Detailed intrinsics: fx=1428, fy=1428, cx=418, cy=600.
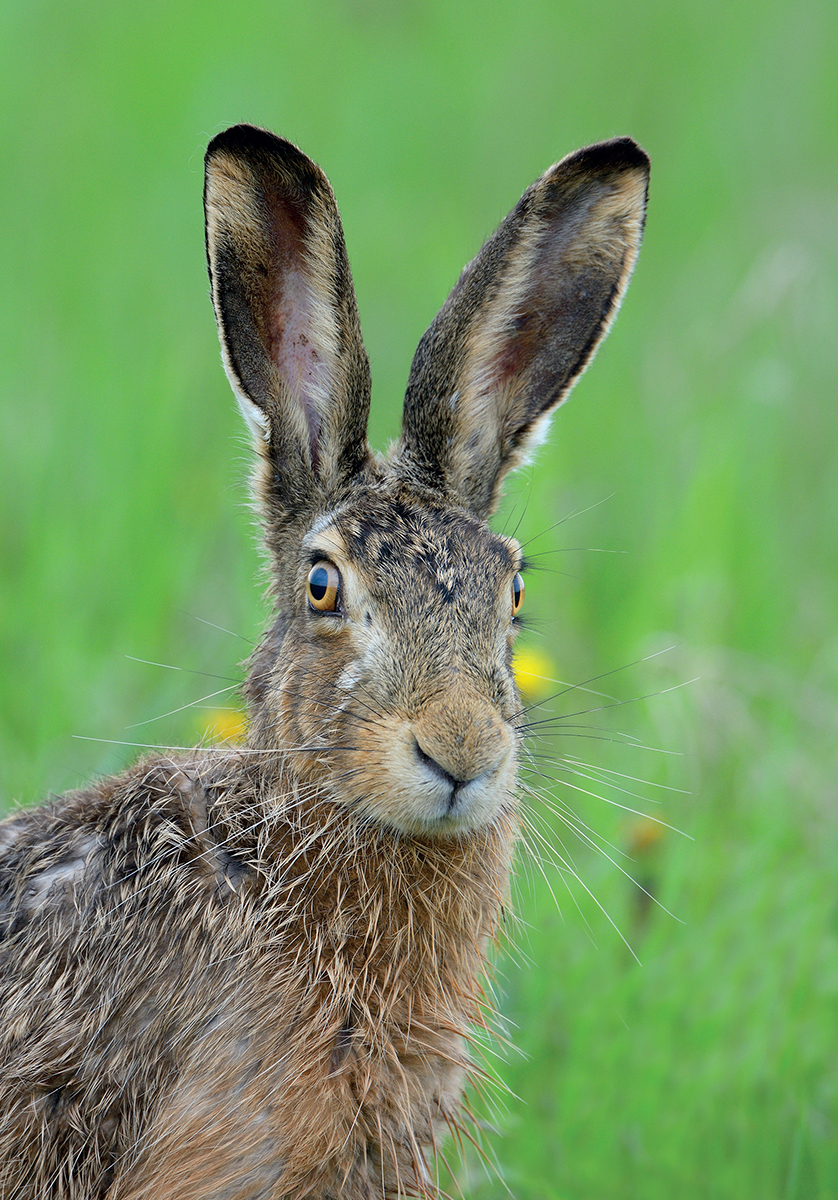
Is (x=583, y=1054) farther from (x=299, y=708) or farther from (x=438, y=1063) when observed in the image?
(x=299, y=708)

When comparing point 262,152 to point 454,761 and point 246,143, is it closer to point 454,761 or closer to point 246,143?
point 246,143

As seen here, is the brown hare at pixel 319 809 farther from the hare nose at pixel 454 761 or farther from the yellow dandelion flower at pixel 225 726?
the yellow dandelion flower at pixel 225 726

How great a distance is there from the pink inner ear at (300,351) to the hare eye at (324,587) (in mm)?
409

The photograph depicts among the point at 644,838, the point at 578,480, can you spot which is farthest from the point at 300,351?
the point at 578,480

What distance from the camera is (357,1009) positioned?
11.7 ft

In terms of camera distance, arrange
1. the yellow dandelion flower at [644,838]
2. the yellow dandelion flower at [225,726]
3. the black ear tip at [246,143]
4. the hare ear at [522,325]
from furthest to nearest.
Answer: the yellow dandelion flower at [644,838] < the yellow dandelion flower at [225,726] < the hare ear at [522,325] < the black ear tip at [246,143]

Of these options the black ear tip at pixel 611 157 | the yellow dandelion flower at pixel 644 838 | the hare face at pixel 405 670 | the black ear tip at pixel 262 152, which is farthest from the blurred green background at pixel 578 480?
the black ear tip at pixel 611 157

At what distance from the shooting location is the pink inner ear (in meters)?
3.99

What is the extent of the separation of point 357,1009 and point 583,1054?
1196mm

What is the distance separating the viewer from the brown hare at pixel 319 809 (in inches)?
131

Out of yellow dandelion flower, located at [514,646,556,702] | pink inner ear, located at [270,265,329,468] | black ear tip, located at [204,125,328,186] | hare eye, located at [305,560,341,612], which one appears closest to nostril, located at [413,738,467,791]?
hare eye, located at [305,560,341,612]

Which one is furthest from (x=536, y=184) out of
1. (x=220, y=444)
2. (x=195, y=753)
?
(x=220, y=444)

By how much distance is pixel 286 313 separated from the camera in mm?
4035

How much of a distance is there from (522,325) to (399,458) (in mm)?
584
